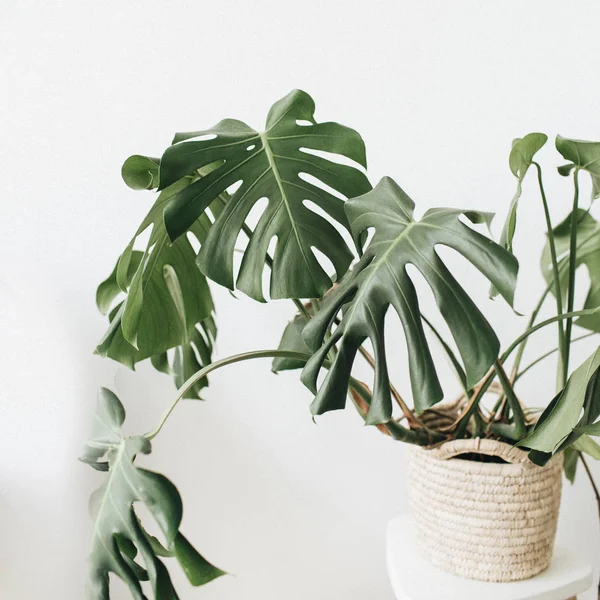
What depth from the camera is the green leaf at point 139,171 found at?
900 mm

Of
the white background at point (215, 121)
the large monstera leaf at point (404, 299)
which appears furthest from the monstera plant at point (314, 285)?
the white background at point (215, 121)

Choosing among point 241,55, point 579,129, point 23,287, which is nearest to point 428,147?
point 579,129

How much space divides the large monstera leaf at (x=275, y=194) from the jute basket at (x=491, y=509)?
0.31m

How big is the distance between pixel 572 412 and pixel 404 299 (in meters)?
0.22

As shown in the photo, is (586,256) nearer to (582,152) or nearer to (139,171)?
(582,152)

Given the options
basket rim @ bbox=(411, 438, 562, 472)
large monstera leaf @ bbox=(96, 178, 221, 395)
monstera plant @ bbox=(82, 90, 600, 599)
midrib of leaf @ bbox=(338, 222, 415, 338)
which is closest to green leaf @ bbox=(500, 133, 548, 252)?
monstera plant @ bbox=(82, 90, 600, 599)

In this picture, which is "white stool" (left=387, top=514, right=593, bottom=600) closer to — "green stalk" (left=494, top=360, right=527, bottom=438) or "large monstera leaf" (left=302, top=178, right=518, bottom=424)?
"green stalk" (left=494, top=360, right=527, bottom=438)

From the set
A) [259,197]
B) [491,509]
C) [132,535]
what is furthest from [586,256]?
[132,535]

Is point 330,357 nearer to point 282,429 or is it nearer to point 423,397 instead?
point 423,397

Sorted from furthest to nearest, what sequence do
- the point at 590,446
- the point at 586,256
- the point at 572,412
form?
the point at 586,256 → the point at 590,446 → the point at 572,412

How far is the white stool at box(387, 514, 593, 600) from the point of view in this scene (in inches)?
36.7

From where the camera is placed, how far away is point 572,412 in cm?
78

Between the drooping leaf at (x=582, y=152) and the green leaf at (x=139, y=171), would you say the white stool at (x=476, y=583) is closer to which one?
the drooping leaf at (x=582, y=152)

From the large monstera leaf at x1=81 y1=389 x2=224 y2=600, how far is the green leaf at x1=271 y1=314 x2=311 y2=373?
29 centimetres
